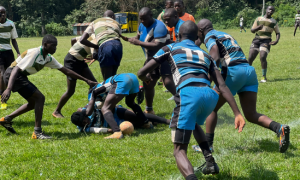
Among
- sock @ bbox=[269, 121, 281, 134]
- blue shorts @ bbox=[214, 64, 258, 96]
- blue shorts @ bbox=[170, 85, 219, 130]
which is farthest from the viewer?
blue shorts @ bbox=[214, 64, 258, 96]

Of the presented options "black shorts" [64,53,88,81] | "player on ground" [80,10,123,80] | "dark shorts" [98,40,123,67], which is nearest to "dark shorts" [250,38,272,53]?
"player on ground" [80,10,123,80]

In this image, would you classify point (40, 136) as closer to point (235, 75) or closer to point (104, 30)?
point (104, 30)

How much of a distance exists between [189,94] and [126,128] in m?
2.51

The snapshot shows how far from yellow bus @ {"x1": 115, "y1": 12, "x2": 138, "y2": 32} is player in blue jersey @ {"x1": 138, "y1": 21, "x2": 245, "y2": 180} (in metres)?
45.5

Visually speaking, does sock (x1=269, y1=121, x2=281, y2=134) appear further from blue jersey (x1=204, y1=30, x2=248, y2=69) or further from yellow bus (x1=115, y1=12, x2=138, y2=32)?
yellow bus (x1=115, y1=12, x2=138, y2=32)

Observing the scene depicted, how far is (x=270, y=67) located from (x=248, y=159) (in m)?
10.1

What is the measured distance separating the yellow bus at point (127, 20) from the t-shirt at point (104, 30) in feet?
138

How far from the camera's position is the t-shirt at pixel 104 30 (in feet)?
22.6

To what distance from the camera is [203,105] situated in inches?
141

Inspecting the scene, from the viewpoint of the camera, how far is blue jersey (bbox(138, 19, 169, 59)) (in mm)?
6746

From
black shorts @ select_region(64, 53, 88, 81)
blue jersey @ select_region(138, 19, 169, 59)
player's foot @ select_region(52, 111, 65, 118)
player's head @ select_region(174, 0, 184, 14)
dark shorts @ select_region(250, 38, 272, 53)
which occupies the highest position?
player's head @ select_region(174, 0, 184, 14)

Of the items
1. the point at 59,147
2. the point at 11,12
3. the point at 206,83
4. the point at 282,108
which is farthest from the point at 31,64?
the point at 11,12

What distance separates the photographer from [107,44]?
6.73 m

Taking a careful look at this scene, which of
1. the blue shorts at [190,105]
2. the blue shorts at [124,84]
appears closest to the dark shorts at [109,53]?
the blue shorts at [124,84]
